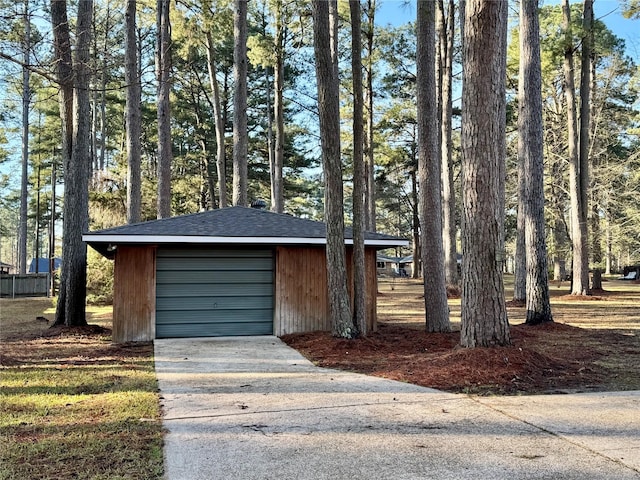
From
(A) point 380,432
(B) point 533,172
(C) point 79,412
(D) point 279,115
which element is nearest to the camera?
(A) point 380,432

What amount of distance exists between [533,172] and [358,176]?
4.61m

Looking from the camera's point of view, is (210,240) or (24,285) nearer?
(210,240)

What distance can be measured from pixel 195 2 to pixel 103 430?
16.9m

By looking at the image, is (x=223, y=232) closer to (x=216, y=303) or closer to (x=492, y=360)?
(x=216, y=303)

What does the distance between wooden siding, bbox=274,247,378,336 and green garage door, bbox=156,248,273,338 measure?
0.93 feet

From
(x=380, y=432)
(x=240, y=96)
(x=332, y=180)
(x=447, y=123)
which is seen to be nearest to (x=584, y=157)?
(x=447, y=123)

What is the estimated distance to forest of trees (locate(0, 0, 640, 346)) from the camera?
6.20 m

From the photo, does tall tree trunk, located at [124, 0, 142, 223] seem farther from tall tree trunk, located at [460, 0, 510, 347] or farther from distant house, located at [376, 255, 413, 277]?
distant house, located at [376, 255, 413, 277]

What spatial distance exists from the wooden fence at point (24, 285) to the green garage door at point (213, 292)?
54.8 ft

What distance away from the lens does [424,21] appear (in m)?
9.20

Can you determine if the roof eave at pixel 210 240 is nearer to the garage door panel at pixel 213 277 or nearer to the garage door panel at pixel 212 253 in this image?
the garage door panel at pixel 212 253

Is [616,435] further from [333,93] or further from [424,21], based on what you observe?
[424,21]

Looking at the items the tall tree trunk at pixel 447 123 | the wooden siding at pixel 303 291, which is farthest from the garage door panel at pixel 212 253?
the tall tree trunk at pixel 447 123

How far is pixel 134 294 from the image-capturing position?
351 inches
